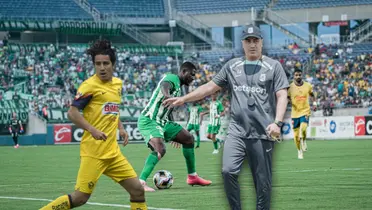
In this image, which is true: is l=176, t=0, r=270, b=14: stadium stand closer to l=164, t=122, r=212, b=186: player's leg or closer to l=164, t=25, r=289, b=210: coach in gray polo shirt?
l=164, t=122, r=212, b=186: player's leg

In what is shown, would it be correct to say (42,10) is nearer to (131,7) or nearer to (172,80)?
(131,7)

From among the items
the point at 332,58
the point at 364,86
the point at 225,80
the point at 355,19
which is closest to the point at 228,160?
the point at 225,80

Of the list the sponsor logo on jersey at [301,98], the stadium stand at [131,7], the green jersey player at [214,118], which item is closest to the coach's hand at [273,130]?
the sponsor logo on jersey at [301,98]

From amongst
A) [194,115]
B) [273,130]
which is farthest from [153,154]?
[194,115]

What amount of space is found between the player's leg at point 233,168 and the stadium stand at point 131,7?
206 feet

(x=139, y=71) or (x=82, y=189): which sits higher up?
(x=82, y=189)

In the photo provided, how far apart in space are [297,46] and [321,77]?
26.4 feet

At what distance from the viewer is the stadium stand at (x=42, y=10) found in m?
66.5

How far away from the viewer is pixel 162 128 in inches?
573

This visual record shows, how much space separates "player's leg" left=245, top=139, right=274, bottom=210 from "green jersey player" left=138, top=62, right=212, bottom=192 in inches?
205

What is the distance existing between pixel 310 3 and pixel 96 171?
200 ft

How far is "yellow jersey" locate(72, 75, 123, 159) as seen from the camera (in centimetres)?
882

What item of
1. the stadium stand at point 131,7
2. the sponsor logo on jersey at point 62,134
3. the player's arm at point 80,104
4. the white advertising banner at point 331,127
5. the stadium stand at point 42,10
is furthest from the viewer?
the stadium stand at point 131,7

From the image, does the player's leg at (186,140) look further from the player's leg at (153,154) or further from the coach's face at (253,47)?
the coach's face at (253,47)
